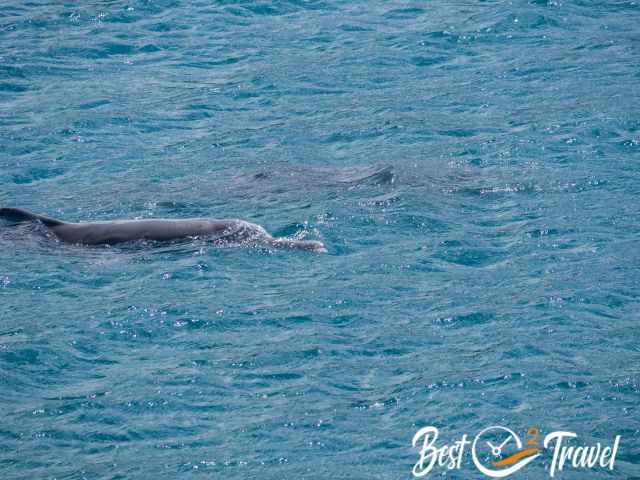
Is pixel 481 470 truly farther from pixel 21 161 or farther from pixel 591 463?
pixel 21 161

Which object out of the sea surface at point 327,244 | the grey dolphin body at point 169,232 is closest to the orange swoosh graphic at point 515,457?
the sea surface at point 327,244

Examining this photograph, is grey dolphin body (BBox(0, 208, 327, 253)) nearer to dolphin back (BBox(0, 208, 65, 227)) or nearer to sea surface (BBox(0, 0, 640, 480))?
dolphin back (BBox(0, 208, 65, 227))

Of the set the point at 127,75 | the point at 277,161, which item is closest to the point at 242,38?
the point at 127,75

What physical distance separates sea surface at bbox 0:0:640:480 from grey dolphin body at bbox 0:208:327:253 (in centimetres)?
18

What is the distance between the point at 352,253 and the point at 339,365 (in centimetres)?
269

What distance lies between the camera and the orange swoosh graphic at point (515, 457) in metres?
7.84

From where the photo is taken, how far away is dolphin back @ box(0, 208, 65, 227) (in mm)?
12578

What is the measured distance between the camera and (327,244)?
39.9 ft

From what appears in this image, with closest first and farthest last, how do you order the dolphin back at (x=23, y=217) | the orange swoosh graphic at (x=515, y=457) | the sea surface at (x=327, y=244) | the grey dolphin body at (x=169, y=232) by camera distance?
the orange swoosh graphic at (x=515, y=457) < the sea surface at (x=327, y=244) < the grey dolphin body at (x=169, y=232) < the dolphin back at (x=23, y=217)

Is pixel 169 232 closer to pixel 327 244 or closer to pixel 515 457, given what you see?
pixel 327 244

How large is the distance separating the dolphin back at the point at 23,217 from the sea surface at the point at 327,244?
14 cm

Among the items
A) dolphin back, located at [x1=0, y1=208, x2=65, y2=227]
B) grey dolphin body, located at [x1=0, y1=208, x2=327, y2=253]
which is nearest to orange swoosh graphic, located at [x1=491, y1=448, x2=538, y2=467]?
grey dolphin body, located at [x1=0, y1=208, x2=327, y2=253]

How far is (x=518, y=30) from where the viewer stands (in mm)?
20547

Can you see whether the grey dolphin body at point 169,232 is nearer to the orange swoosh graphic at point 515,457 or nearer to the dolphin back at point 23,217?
the dolphin back at point 23,217
